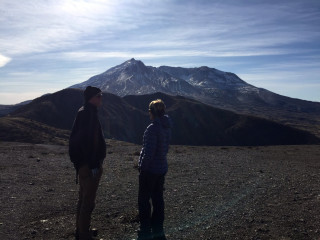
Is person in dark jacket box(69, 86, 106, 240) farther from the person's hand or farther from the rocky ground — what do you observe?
the rocky ground

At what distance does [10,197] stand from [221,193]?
19.5 feet

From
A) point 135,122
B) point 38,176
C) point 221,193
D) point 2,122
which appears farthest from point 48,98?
point 221,193

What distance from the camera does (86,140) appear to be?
5.74m

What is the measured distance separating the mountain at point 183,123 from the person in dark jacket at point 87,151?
207ft

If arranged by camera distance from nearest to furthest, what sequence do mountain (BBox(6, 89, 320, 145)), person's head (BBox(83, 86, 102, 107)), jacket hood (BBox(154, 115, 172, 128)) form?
1. person's head (BBox(83, 86, 102, 107))
2. jacket hood (BBox(154, 115, 172, 128))
3. mountain (BBox(6, 89, 320, 145))

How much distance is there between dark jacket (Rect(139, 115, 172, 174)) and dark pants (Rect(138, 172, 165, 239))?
16 centimetres

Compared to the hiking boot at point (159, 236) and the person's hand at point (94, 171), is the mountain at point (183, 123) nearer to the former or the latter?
the hiking boot at point (159, 236)

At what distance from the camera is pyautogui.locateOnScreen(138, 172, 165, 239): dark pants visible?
6574 mm

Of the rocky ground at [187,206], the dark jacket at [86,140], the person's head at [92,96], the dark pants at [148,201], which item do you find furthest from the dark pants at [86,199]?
the person's head at [92,96]

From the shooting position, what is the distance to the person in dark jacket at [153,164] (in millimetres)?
6438

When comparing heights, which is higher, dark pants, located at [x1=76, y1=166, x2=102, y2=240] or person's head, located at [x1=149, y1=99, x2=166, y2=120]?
person's head, located at [x1=149, y1=99, x2=166, y2=120]

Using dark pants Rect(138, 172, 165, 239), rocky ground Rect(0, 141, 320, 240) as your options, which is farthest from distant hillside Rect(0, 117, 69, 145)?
dark pants Rect(138, 172, 165, 239)

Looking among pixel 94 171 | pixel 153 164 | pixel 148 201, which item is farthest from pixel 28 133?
pixel 94 171

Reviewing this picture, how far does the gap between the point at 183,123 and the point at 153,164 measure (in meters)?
77.8
